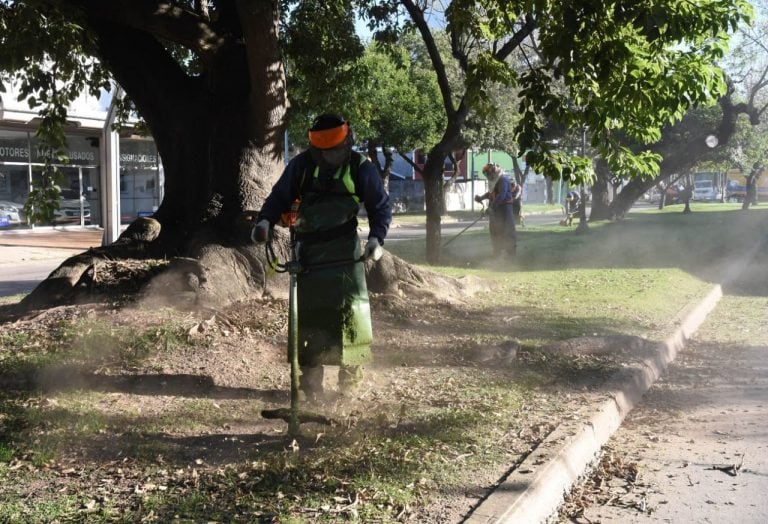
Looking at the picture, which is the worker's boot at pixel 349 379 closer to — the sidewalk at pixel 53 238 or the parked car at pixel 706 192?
the sidewalk at pixel 53 238

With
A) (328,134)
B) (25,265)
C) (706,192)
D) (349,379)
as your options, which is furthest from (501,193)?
(706,192)

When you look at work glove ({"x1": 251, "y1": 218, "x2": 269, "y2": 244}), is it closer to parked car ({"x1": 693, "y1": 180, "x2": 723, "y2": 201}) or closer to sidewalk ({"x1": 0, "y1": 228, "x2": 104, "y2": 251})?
sidewalk ({"x1": 0, "y1": 228, "x2": 104, "y2": 251})

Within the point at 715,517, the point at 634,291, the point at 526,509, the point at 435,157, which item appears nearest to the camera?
the point at 526,509

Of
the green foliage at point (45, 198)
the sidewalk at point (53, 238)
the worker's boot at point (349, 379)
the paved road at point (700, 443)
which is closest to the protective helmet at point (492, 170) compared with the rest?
the paved road at point (700, 443)

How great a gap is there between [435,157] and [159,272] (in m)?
6.16

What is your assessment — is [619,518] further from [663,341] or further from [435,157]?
[435,157]

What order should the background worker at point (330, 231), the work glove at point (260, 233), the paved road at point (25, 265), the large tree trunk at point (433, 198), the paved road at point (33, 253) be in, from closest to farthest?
the work glove at point (260, 233), the background worker at point (330, 231), the large tree trunk at point (433, 198), the paved road at point (25, 265), the paved road at point (33, 253)

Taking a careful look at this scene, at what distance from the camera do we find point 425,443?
15.2ft

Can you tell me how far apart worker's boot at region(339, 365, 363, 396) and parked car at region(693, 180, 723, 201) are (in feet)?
216

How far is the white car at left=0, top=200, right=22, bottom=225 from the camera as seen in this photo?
2440 cm

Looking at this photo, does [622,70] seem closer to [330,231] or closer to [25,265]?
[330,231]

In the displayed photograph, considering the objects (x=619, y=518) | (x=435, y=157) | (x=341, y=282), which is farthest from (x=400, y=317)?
(x=435, y=157)

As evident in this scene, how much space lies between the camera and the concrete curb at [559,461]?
374 cm

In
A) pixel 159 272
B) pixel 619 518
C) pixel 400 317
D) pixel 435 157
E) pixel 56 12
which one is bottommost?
pixel 619 518
